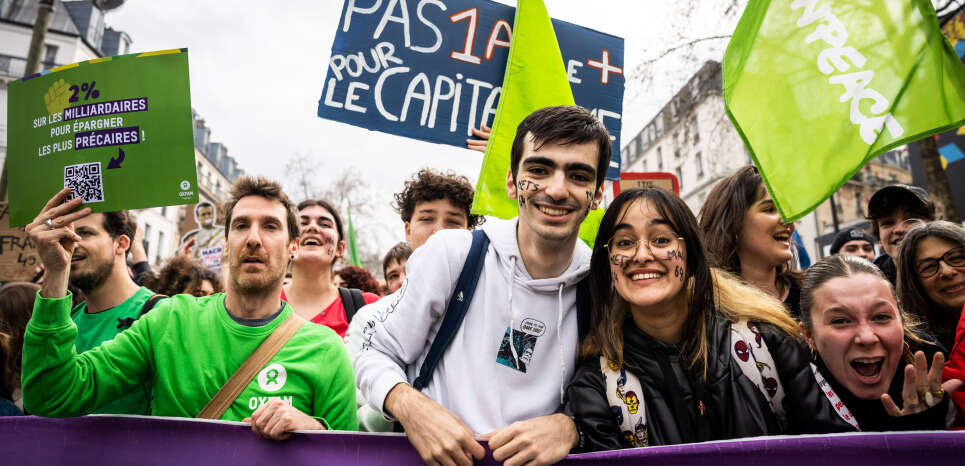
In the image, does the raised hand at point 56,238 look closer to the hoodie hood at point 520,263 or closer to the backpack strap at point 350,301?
the hoodie hood at point 520,263

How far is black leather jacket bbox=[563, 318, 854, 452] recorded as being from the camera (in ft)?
5.98

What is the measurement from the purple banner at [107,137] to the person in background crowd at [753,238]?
267cm

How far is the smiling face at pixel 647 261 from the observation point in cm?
200

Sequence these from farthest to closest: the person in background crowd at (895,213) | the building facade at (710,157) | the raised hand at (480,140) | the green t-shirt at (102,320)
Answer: the building facade at (710,157), the person in background crowd at (895,213), the raised hand at (480,140), the green t-shirt at (102,320)

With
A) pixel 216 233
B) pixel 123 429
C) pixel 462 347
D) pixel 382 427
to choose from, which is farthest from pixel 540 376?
pixel 216 233

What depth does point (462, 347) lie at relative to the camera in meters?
2.07

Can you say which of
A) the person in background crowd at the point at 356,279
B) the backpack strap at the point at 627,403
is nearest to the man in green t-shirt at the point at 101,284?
the backpack strap at the point at 627,403

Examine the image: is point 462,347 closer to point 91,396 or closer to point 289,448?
point 289,448

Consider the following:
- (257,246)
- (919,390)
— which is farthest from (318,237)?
(919,390)

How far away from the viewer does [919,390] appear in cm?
177

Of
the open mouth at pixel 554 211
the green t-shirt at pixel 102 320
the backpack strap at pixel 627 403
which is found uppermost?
the open mouth at pixel 554 211

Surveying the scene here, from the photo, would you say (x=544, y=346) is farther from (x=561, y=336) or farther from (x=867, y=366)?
(x=867, y=366)

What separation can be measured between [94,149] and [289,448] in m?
1.48

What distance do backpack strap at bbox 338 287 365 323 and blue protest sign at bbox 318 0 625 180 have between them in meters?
1.23
